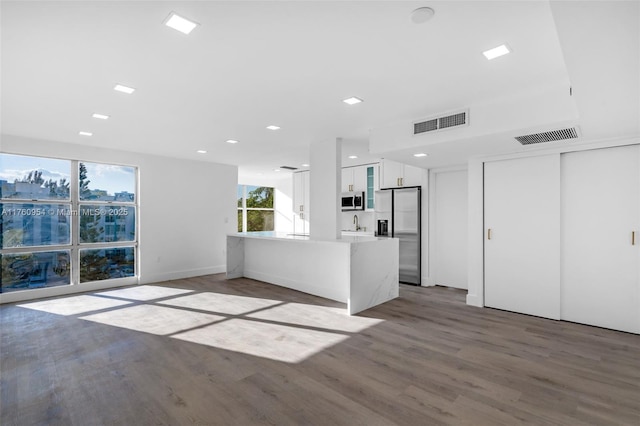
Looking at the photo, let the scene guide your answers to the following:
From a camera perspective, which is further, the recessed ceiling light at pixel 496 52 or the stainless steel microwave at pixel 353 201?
the stainless steel microwave at pixel 353 201

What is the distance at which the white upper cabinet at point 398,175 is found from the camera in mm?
6285

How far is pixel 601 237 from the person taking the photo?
12.6ft

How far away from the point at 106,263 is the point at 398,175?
5.91 m

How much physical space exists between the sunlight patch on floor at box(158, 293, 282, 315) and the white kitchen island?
34.6 inches

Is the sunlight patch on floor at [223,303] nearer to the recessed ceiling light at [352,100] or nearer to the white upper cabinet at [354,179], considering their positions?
the recessed ceiling light at [352,100]

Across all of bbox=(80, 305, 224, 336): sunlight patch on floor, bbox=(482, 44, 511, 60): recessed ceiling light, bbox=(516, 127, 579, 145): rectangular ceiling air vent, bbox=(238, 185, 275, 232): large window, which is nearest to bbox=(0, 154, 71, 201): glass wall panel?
bbox=(80, 305, 224, 336): sunlight patch on floor

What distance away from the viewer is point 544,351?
315cm

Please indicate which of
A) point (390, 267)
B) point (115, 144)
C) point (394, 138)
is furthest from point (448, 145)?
point (115, 144)

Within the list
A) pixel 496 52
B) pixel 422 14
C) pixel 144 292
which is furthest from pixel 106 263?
pixel 496 52

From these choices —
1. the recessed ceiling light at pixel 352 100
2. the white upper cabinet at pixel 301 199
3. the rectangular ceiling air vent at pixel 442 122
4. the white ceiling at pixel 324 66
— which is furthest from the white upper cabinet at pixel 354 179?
the recessed ceiling light at pixel 352 100

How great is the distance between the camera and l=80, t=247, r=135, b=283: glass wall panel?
5.84 meters

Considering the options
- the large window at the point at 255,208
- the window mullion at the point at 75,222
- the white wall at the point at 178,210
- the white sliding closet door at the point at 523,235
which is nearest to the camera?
the white sliding closet door at the point at 523,235

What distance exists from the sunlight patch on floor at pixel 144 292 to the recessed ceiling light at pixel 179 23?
14.4 ft

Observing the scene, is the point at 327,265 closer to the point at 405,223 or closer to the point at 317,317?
the point at 317,317
